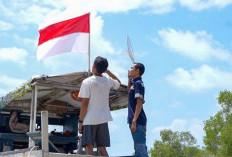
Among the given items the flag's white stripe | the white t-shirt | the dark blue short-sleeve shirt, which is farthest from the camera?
the flag's white stripe

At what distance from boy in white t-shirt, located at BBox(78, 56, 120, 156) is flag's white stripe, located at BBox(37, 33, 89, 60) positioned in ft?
5.53

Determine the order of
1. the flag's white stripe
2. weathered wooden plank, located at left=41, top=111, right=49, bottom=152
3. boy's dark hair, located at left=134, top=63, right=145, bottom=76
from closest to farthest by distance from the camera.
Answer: weathered wooden plank, located at left=41, top=111, right=49, bottom=152, boy's dark hair, located at left=134, top=63, right=145, bottom=76, the flag's white stripe

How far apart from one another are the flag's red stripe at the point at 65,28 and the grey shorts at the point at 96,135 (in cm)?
235

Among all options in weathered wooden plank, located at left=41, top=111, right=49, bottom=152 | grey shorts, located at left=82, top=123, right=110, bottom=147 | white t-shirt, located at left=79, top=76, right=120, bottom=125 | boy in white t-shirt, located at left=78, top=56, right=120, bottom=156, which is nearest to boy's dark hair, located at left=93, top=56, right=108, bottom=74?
boy in white t-shirt, located at left=78, top=56, right=120, bottom=156

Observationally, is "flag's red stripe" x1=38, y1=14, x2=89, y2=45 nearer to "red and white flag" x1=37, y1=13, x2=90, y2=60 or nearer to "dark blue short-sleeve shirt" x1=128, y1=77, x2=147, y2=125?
"red and white flag" x1=37, y1=13, x2=90, y2=60

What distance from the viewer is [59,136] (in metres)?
8.45

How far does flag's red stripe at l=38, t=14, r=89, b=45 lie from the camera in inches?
293

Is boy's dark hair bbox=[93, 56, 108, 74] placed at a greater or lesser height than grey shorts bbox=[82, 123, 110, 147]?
greater

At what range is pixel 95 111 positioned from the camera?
17.8ft

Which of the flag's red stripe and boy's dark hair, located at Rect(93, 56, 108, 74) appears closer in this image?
boy's dark hair, located at Rect(93, 56, 108, 74)

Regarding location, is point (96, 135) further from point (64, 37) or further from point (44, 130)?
point (64, 37)

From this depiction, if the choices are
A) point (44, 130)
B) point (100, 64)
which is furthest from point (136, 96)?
point (44, 130)

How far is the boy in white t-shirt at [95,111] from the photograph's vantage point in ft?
17.7

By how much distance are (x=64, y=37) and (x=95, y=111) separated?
Result: 2365mm
